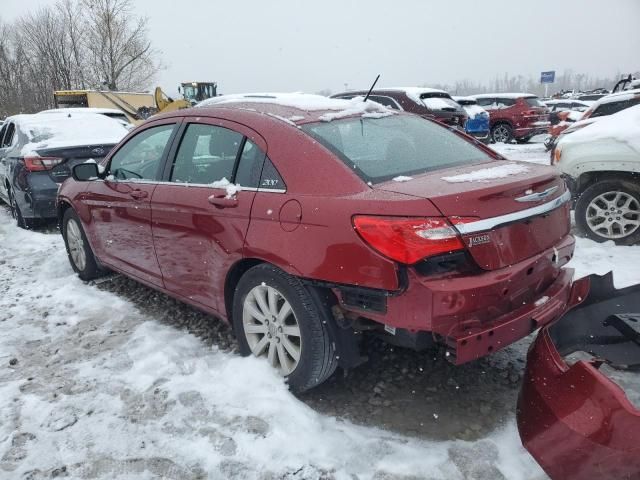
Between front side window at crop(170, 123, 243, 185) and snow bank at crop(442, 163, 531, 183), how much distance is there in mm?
1308

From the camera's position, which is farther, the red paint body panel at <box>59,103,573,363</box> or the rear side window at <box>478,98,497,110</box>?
the rear side window at <box>478,98,497,110</box>

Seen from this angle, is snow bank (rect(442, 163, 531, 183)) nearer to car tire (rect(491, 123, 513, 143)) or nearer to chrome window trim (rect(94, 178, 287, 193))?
chrome window trim (rect(94, 178, 287, 193))

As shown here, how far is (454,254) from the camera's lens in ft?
7.20

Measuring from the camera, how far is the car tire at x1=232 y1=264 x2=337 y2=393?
256 cm

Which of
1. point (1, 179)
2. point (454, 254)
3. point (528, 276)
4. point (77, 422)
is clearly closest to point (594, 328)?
point (528, 276)

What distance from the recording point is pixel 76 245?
498 cm

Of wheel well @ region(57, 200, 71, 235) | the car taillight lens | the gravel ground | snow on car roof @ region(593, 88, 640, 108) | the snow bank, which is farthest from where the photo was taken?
snow on car roof @ region(593, 88, 640, 108)

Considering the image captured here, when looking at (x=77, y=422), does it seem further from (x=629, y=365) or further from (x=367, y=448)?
(x=629, y=365)

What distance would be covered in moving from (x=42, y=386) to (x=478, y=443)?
251cm

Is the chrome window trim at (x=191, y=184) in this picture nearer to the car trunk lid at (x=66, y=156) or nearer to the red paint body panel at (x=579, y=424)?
the red paint body panel at (x=579, y=424)

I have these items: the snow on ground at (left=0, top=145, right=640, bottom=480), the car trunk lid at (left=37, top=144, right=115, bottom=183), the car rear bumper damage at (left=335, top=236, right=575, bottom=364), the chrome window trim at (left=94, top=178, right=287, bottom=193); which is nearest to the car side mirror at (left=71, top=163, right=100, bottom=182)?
the chrome window trim at (left=94, top=178, right=287, bottom=193)

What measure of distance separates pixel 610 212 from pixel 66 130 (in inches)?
280

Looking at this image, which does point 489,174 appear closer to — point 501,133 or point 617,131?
point 617,131

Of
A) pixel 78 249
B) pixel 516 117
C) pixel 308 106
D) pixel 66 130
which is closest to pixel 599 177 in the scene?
pixel 308 106
